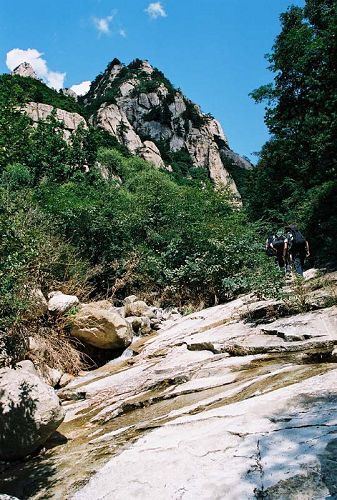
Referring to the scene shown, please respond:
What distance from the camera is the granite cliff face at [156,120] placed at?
2312 inches

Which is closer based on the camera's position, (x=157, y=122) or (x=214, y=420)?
(x=214, y=420)

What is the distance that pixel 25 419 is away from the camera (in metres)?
4.84

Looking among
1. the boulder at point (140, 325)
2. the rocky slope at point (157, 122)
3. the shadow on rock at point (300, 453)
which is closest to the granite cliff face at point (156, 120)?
the rocky slope at point (157, 122)

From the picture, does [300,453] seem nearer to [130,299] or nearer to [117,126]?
[130,299]

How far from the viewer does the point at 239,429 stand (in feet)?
11.8

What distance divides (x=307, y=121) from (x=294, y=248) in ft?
19.1

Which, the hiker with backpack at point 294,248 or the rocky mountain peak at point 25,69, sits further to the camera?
the rocky mountain peak at point 25,69

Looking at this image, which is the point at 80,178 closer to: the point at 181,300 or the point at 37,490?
the point at 181,300

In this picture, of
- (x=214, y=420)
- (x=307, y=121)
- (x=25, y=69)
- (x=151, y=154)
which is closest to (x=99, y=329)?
(x=214, y=420)

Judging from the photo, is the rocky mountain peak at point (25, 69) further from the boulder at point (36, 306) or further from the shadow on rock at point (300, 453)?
the shadow on rock at point (300, 453)

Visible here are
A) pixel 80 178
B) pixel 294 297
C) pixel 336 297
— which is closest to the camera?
pixel 336 297

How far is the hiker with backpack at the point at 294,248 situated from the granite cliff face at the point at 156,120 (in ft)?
152

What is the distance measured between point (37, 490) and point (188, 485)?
1.64 meters

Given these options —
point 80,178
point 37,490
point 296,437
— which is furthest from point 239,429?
point 80,178
